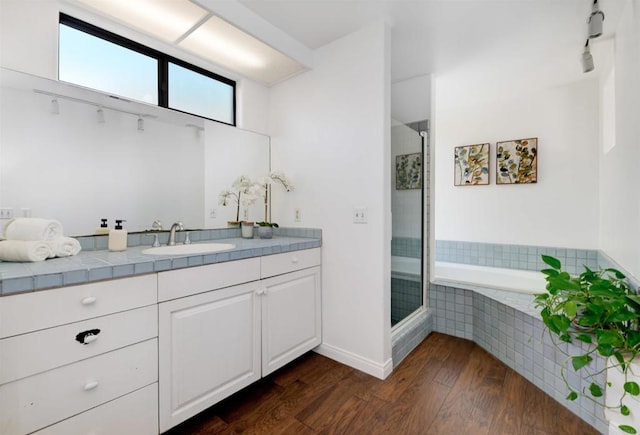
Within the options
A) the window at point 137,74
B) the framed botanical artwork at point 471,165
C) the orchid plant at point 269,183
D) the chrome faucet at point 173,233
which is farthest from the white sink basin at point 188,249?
the framed botanical artwork at point 471,165

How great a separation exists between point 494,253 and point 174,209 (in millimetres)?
3383

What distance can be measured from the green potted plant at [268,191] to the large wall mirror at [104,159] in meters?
0.28

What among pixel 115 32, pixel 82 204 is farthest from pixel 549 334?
pixel 115 32

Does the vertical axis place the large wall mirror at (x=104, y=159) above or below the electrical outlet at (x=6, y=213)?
above

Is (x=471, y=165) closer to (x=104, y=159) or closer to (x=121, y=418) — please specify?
(x=104, y=159)

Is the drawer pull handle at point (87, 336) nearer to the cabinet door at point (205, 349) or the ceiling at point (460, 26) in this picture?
the cabinet door at point (205, 349)

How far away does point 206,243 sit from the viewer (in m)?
1.96

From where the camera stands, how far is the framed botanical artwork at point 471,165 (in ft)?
10.8

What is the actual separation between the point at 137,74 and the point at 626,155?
3.24 m

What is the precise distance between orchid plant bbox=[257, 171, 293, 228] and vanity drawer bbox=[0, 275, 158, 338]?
112cm

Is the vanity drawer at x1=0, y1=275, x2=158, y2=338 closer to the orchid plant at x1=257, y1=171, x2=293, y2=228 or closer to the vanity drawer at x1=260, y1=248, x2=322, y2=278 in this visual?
the vanity drawer at x1=260, y1=248, x2=322, y2=278

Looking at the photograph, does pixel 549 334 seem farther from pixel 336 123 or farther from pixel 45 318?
pixel 45 318

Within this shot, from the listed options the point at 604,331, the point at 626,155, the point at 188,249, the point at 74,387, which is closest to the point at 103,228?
the point at 188,249

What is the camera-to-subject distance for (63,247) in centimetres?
125
